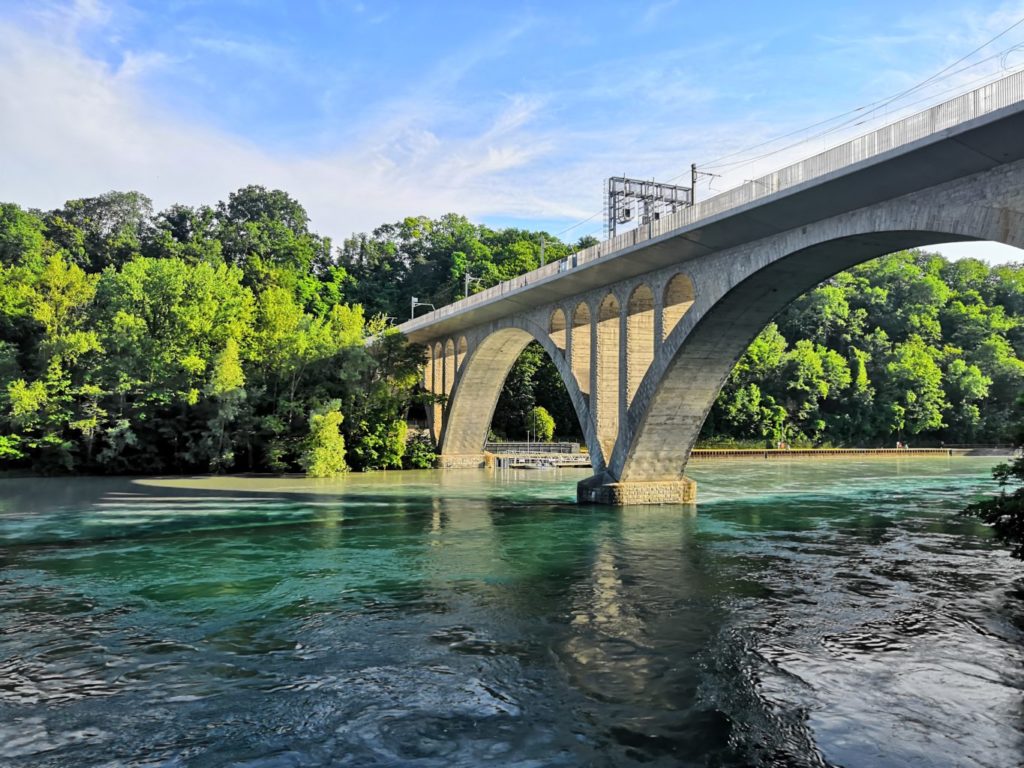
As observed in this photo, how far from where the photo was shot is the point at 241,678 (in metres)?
10.7

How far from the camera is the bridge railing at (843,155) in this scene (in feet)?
50.5

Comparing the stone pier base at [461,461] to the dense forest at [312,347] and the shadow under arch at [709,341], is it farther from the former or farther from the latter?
the shadow under arch at [709,341]

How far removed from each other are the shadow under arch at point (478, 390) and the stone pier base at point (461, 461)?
0.28 m

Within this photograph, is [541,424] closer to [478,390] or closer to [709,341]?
[478,390]

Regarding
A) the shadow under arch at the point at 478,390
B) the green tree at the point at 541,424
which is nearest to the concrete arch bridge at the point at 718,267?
the shadow under arch at the point at 478,390

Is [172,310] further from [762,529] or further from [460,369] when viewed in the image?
[762,529]

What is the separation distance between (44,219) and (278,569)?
8365 cm

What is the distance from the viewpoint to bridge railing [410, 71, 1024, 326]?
1540cm

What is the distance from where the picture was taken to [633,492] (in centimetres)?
3136

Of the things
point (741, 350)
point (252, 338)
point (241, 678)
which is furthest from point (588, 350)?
point (241, 678)

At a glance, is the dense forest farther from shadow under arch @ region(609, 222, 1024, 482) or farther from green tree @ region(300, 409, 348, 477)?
shadow under arch @ region(609, 222, 1024, 482)

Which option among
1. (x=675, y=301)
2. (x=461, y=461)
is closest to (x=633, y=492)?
(x=675, y=301)

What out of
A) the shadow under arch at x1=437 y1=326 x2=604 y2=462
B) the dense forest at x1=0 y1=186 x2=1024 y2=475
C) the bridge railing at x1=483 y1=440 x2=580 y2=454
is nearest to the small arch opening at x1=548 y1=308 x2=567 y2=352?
the shadow under arch at x1=437 y1=326 x2=604 y2=462

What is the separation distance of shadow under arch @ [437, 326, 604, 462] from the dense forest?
3122 millimetres
